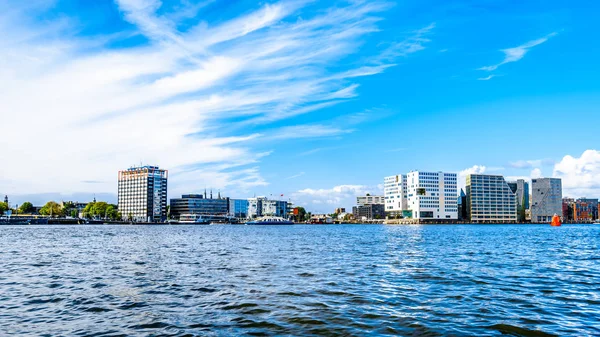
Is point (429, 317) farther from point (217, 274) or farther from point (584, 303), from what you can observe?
point (217, 274)

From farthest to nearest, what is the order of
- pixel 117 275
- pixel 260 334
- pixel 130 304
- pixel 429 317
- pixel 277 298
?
pixel 117 275
pixel 277 298
pixel 130 304
pixel 429 317
pixel 260 334

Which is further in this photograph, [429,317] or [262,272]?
[262,272]

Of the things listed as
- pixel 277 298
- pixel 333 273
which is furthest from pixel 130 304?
pixel 333 273

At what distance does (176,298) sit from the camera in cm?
2305

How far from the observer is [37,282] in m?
28.2

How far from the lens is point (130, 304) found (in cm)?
2144

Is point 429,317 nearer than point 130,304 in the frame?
Yes

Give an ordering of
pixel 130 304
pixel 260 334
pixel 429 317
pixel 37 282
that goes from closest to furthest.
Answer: pixel 260 334
pixel 429 317
pixel 130 304
pixel 37 282

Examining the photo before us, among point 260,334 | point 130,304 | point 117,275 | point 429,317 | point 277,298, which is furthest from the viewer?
point 117,275

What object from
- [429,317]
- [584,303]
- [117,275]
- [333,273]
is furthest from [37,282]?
[584,303]

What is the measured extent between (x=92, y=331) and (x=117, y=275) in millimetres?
15944

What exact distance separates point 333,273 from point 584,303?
50.6 ft

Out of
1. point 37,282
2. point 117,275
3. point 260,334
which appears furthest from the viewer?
point 117,275

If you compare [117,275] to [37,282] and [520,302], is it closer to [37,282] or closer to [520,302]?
[37,282]
